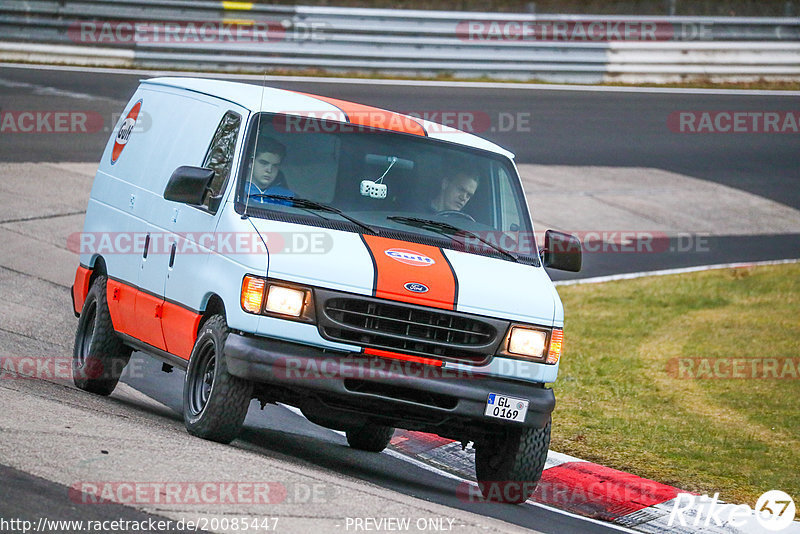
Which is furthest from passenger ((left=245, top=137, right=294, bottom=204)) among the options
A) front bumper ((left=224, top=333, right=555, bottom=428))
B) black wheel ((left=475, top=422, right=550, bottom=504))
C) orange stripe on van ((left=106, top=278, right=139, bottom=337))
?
black wheel ((left=475, top=422, right=550, bottom=504))

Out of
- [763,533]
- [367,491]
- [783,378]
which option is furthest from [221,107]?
[783,378]

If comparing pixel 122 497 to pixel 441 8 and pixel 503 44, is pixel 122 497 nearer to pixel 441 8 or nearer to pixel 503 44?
pixel 503 44

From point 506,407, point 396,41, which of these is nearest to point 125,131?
point 506,407

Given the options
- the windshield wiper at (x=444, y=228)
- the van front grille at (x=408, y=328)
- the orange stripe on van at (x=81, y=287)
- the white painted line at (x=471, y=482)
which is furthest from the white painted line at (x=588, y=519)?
the orange stripe on van at (x=81, y=287)

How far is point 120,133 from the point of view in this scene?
31.0 feet

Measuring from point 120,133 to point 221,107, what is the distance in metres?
1.67

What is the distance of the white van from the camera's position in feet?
22.5

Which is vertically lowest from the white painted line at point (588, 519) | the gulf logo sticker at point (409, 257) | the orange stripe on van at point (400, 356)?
the white painted line at point (588, 519)

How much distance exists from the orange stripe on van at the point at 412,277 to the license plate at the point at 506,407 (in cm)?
57

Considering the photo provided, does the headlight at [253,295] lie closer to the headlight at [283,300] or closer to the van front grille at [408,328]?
the headlight at [283,300]

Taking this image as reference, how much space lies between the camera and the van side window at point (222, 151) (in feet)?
25.1

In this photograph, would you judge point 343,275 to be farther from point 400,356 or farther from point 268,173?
point 268,173

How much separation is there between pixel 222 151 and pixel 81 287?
7.70 ft

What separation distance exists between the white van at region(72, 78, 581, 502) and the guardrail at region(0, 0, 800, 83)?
15.8 m
